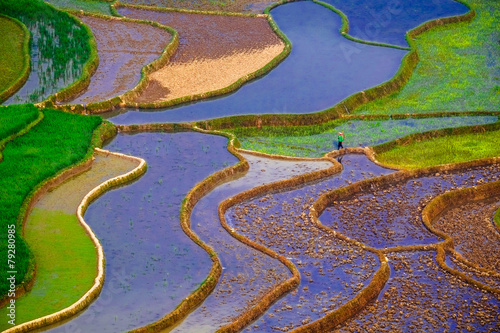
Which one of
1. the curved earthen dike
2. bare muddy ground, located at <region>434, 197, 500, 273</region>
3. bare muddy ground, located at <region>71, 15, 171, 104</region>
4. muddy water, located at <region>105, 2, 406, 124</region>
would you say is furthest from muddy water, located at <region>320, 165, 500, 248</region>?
bare muddy ground, located at <region>71, 15, 171, 104</region>

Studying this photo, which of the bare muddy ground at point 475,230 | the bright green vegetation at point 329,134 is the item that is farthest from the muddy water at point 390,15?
the bare muddy ground at point 475,230

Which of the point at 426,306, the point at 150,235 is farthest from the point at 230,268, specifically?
the point at 426,306

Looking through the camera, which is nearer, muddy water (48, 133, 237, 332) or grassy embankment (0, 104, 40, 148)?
muddy water (48, 133, 237, 332)

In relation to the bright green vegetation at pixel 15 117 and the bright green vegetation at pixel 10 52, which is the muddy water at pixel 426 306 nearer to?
the bright green vegetation at pixel 15 117

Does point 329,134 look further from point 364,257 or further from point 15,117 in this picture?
point 15,117

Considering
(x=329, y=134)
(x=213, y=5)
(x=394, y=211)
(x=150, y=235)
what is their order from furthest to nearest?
1. (x=213, y=5)
2. (x=329, y=134)
3. (x=394, y=211)
4. (x=150, y=235)

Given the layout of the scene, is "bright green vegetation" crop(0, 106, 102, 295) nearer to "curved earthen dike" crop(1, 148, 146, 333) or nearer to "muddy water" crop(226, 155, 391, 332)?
"curved earthen dike" crop(1, 148, 146, 333)

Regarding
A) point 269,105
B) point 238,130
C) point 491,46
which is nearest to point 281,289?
point 238,130
